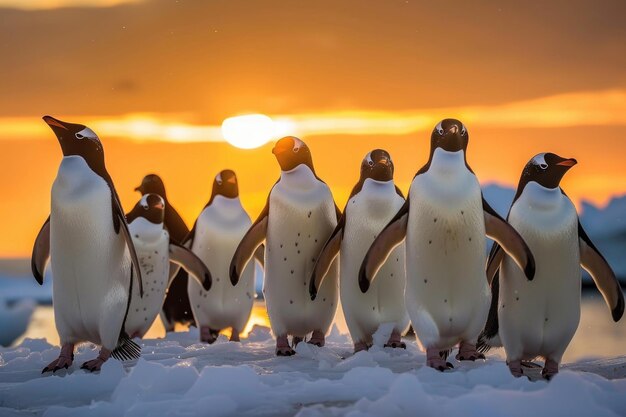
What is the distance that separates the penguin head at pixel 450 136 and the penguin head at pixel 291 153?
5.16 feet

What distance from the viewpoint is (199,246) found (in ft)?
30.8

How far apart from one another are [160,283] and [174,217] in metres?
2.42

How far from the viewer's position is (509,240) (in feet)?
20.3

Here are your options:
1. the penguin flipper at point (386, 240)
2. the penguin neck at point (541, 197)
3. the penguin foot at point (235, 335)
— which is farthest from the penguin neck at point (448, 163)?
the penguin foot at point (235, 335)

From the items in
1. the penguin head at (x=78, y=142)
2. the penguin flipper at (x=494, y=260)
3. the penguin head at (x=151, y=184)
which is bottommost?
the penguin flipper at (x=494, y=260)

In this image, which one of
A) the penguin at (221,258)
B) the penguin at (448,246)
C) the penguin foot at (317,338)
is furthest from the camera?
the penguin at (221,258)

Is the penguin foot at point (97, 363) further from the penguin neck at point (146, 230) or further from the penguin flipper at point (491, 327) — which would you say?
the penguin flipper at point (491, 327)

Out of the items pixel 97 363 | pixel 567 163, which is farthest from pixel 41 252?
pixel 567 163

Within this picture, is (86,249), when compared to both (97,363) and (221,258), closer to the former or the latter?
(97,363)

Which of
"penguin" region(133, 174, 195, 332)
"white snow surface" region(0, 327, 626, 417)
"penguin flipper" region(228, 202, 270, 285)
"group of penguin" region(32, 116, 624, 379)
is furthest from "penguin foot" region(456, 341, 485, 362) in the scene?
"penguin" region(133, 174, 195, 332)

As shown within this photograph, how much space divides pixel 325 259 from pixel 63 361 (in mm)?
2184

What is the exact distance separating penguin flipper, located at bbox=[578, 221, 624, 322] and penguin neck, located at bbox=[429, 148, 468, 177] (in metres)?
1.05

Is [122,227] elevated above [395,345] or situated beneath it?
elevated above

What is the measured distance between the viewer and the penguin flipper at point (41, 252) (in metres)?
7.05
